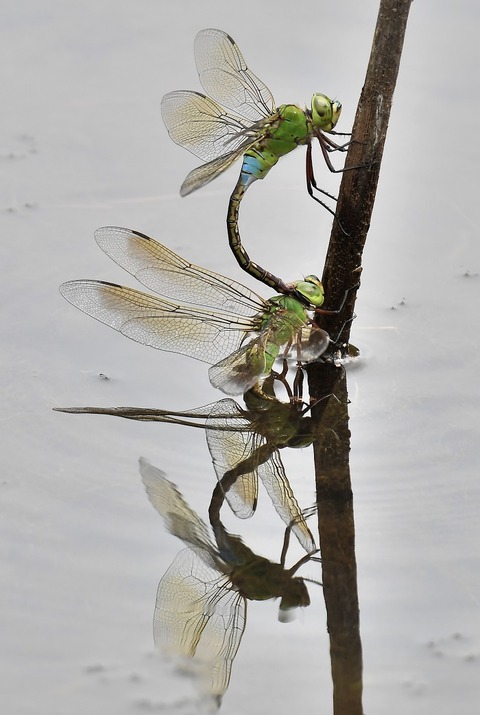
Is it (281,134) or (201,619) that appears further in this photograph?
(281,134)

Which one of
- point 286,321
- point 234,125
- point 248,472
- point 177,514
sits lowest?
point 177,514

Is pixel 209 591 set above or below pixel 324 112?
below

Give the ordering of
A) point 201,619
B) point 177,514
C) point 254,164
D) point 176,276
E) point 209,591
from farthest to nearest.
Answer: point 176,276
point 254,164
point 177,514
point 209,591
point 201,619

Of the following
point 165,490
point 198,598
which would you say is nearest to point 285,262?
point 165,490

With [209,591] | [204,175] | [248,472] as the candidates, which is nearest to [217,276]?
[204,175]

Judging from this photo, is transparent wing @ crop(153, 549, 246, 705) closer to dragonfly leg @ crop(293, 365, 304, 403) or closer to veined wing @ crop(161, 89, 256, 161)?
dragonfly leg @ crop(293, 365, 304, 403)

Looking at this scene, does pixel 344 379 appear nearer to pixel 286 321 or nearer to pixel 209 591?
pixel 286 321
